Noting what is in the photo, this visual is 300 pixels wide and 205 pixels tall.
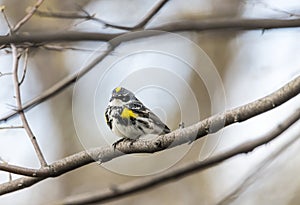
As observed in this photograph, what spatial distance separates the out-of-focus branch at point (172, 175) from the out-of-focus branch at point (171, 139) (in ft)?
0.15

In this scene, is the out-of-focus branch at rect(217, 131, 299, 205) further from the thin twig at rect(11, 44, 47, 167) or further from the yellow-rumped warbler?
the thin twig at rect(11, 44, 47, 167)

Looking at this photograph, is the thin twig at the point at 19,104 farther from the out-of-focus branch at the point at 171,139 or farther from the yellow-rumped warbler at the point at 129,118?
the yellow-rumped warbler at the point at 129,118

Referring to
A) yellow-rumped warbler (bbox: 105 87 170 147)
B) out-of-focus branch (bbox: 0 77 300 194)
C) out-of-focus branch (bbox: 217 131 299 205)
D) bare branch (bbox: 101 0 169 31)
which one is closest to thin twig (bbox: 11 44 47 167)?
out-of-focus branch (bbox: 0 77 300 194)

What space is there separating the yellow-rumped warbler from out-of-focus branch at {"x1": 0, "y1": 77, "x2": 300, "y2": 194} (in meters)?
0.08

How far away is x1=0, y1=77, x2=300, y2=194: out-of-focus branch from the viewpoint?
118 centimetres

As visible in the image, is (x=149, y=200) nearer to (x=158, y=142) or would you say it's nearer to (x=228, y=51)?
(x=228, y=51)

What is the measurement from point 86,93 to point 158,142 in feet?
1.99

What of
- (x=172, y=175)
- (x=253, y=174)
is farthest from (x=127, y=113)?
(x=172, y=175)

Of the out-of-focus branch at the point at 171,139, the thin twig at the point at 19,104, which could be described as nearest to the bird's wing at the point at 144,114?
the out-of-focus branch at the point at 171,139

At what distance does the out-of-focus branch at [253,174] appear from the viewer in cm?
128

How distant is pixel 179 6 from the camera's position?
355cm

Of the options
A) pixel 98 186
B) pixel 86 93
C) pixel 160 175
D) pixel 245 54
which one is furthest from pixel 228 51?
pixel 160 175

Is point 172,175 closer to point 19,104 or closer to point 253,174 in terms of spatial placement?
point 253,174

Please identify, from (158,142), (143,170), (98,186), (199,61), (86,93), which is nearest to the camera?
(158,142)
